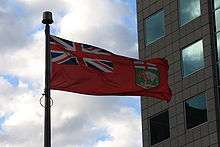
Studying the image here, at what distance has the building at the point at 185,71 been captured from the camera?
148 feet

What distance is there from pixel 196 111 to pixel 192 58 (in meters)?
3.53

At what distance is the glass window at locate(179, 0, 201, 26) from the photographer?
47.5 meters

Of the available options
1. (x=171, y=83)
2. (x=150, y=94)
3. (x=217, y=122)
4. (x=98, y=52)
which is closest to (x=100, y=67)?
(x=98, y=52)

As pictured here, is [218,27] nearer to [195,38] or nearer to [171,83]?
[195,38]

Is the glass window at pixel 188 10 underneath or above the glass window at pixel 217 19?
above

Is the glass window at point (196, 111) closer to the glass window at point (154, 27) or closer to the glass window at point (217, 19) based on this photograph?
the glass window at point (217, 19)

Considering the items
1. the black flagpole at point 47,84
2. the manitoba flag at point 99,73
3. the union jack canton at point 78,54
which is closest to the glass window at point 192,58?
the manitoba flag at point 99,73

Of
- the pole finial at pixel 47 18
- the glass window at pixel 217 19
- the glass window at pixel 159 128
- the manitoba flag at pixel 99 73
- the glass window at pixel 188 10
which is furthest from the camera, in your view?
the glass window at pixel 159 128

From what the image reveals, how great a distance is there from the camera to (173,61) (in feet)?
160

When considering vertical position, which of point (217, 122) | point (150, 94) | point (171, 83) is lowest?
point (150, 94)

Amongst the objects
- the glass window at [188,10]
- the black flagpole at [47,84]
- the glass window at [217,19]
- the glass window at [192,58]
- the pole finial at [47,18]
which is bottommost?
the black flagpole at [47,84]

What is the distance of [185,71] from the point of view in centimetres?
4759

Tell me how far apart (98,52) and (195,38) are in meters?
23.5

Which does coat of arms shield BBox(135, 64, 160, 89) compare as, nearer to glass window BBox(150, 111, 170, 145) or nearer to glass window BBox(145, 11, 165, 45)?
glass window BBox(150, 111, 170, 145)
